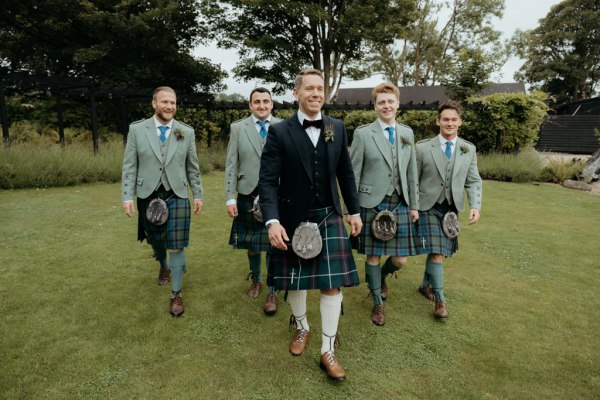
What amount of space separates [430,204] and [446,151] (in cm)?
53

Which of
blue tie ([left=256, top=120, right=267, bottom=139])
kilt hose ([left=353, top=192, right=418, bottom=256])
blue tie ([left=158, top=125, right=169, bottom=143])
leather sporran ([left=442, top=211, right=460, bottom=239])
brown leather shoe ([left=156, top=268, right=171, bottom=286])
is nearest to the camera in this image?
kilt hose ([left=353, top=192, right=418, bottom=256])

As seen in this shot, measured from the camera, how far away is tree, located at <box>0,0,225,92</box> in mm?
17344

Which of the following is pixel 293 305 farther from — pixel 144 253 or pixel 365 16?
pixel 365 16

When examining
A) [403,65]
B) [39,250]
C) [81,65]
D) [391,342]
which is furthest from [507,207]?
[403,65]

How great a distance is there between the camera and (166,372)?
2645mm

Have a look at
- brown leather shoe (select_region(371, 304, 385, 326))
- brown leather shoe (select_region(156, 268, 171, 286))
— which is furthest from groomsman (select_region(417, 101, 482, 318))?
brown leather shoe (select_region(156, 268, 171, 286))

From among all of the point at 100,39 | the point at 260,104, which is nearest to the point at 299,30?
the point at 100,39

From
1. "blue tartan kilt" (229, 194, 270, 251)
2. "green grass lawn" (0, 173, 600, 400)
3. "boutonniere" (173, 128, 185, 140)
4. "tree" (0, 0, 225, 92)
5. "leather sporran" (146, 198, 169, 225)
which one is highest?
"tree" (0, 0, 225, 92)

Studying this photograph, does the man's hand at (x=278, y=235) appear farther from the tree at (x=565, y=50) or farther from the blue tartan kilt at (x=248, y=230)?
the tree at (x=565, y=50)

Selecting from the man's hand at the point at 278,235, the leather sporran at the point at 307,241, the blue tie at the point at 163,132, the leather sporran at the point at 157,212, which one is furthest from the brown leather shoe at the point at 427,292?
the blue tie at the point at 163,132

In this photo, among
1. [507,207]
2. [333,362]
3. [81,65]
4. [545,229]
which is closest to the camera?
[333,362]

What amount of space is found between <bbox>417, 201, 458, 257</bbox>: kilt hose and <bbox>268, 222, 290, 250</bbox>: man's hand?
1.59 meters

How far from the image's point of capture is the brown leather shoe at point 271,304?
352cm

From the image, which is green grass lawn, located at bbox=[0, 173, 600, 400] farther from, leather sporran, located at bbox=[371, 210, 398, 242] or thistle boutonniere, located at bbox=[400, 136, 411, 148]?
thistle boutonniere, located at bbox=[400, 136, 411, 148]
